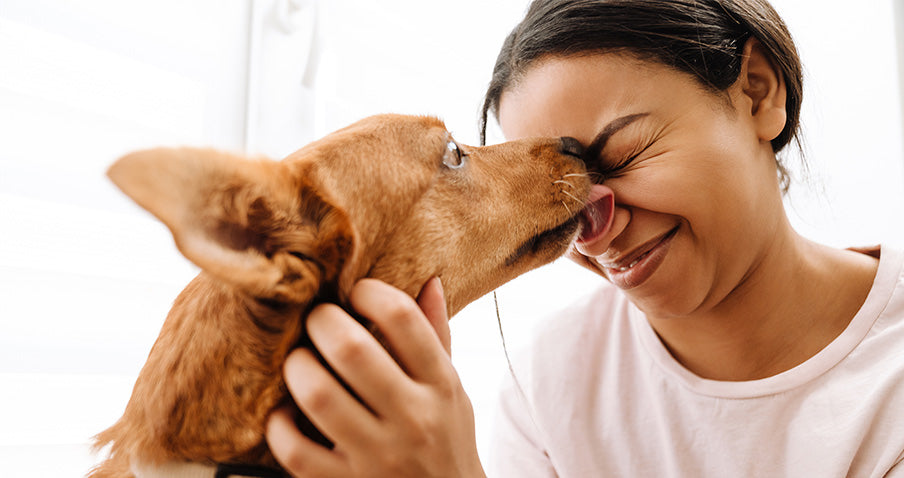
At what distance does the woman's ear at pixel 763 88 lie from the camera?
3.90ft

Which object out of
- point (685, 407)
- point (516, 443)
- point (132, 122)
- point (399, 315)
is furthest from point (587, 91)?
point (132, 122)

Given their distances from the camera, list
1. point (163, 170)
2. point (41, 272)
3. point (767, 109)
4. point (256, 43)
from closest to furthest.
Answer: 1. point (163, 170)
2. point (767, 109)
3. point (41, 272)
4. point (256, 43)

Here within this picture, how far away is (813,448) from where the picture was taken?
44.9 inches

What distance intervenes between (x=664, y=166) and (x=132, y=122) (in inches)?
46.8

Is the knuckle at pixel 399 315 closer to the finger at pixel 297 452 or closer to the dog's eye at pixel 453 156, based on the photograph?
the finger at pixel 297 452

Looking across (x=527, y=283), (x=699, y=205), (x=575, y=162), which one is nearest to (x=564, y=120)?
(x=575, y=162)

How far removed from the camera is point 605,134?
1115mm

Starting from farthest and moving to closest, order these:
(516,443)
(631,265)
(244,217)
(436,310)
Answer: (516,443) → (631,265) → (436,310) → (244,217)

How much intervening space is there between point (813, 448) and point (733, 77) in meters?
0.67

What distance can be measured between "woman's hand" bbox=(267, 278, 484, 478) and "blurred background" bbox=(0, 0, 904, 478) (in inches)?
12.7

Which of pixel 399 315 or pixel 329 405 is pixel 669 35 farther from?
pixel 329 405

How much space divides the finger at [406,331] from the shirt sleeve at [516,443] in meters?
0.78

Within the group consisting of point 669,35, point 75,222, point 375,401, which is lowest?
point 75,222

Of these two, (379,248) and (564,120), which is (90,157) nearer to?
(379,248)
